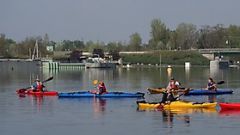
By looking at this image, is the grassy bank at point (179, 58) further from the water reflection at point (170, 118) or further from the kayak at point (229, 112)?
the water reflection at point (170, 118)

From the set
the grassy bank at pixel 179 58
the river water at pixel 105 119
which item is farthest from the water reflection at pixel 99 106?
the grassy bank at pixel 179 58

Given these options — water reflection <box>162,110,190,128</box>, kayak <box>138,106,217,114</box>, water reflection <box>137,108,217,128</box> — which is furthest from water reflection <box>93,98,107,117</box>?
water reflection <box>162,110,190,128</box>

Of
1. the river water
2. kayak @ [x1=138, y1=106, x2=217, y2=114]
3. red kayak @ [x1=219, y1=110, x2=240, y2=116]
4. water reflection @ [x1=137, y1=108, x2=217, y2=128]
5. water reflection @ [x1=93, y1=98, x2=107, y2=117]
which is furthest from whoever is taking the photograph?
water reflection @ [x1=93, y1=98, x2=107, y2=117]

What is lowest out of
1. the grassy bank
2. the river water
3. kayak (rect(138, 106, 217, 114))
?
the river water

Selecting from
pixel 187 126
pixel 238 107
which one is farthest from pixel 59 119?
pixel 238 107

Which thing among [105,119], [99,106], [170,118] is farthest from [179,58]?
[170,118]

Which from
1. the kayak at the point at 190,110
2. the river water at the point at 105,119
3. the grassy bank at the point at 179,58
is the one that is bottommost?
the river water at the point at 105,119

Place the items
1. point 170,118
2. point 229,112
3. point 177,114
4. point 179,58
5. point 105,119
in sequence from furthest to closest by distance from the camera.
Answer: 1. point 179,58
2. point 229,112
3. point 177,114
4. point 105,119
5. point 170,118

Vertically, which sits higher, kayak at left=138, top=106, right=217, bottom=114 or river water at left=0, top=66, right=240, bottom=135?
kayak at left=138, top=106, right=217, bottom=114

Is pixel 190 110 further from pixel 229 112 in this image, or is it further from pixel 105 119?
pixel 105 119

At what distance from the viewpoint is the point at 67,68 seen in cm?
18250

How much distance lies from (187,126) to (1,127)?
11156 mm

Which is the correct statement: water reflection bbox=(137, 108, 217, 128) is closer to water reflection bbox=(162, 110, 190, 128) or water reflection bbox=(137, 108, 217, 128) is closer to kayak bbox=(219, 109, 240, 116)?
water reflection bbox=(162, 110, 190, 128)

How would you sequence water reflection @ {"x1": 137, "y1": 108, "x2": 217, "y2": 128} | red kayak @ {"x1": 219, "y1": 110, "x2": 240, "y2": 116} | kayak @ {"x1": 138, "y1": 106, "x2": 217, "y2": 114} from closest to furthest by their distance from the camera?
1. water reflection @ {"x1": 137, "y1": 108, "x2": 217, "y2": 128}
2. red kayak @ {"x1": 219, "y1": 110, "x2": 240, "y2": 116}
3. kayak @ {"x1": 138, "y1": 106, "x2": 217, "y2": 114}
